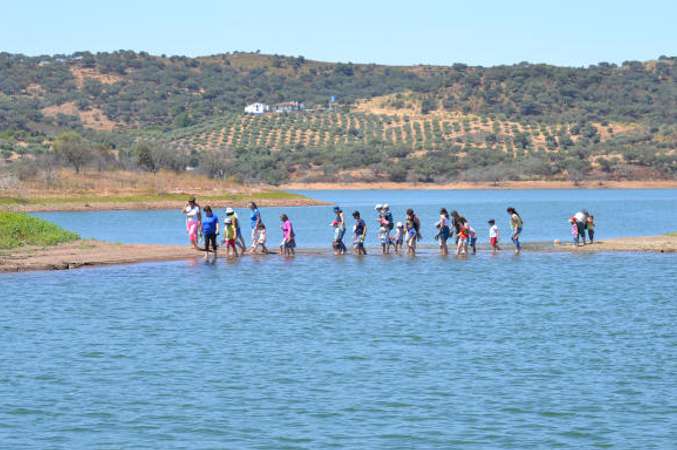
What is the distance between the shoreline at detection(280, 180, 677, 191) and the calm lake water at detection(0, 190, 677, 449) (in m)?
82.1

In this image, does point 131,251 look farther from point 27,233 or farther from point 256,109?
point 256,109

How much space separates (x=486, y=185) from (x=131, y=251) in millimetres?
85754

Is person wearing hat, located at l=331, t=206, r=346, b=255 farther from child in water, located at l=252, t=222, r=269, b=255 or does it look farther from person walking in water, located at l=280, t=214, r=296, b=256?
child in water, located at l=252, t=222, r=269, b=255

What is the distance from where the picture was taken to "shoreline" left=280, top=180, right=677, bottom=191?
12225cm

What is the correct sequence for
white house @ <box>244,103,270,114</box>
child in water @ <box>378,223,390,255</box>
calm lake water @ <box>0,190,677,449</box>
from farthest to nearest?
white house @ <box>244,103,270,114</box> < child in water @ <box>378,223,390,255</box> < calm lake water @ <box>0,190,677,449</box>

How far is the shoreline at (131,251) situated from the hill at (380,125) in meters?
49.7

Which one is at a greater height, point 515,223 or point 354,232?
point 515,223

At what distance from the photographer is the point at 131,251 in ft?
135

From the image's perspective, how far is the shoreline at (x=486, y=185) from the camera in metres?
122

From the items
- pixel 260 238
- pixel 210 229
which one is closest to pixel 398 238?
pixel 260 238

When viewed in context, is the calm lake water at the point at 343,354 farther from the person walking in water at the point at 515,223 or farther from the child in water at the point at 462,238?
the person walking in water at the point at 515,223

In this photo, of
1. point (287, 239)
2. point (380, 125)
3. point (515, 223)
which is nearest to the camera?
point (515, 223)

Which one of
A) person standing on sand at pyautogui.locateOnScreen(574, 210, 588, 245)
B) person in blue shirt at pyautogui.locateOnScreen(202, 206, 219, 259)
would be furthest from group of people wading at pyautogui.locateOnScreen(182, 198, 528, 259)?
person standing on sand at pyautogui.locateOnScreen(574, 210, 588, 245)

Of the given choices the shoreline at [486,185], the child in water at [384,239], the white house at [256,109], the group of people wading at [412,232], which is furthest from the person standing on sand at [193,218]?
the white house at [256,109]
